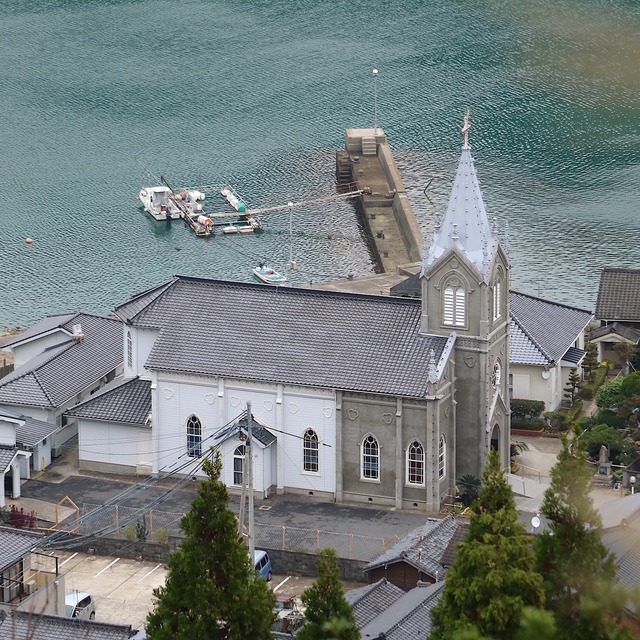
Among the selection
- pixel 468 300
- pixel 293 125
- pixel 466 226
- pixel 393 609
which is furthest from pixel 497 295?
pixel 293 125

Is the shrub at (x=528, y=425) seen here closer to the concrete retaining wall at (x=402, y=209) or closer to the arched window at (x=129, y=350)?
the arched window at (x=129, y=350)

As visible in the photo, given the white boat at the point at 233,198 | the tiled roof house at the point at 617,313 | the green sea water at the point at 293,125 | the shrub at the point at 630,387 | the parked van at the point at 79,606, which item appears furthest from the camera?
the white boat at the point at 233,198

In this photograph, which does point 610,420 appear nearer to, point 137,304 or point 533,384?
point 533,384

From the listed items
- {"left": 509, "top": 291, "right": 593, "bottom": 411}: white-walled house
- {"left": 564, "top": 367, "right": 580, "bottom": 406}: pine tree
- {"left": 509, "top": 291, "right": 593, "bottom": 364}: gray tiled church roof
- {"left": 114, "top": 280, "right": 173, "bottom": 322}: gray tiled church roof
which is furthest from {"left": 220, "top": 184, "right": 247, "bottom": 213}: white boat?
{"left": 114, "top": 280, "right": 173, "bottom": 322}: gray tiled church roof

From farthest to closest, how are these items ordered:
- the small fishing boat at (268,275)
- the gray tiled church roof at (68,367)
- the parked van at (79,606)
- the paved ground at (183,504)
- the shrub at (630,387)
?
1. the small fishing boat at (268,275)
2. the shrub at (630,387)
3. the gray tiled church roof at (68,367)
4. the paved ground at (183,504)
5. the parked van at (79,606)

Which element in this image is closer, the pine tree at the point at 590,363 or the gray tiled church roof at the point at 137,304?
the gray tiled church roof at the point at 137,304

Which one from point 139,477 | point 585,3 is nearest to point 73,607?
point 139,477

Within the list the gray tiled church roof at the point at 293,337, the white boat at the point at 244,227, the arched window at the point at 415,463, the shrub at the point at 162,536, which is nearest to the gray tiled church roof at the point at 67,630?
the shrub at the point at 162,536

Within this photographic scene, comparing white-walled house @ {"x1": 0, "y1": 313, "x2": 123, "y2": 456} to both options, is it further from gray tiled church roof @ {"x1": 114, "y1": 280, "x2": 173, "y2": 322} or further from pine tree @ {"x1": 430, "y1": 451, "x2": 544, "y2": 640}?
pine tree @ {"x1": 430, "y1": 451, "x2": 544, "y2": 640}
